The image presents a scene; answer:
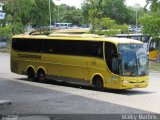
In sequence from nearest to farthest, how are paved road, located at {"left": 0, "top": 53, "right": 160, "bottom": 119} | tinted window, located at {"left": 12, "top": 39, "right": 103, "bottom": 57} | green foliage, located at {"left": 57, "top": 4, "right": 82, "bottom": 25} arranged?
paved road, located at {"left": 0, "top": 53, "right": 160, "bottom": 119} → tinted window, located at {"left": 12, "top": 39, "right": 103, "bottom": 57} → green foliage, located at {"left": 57, "top": 4, "right": 82, "bottom": 25}

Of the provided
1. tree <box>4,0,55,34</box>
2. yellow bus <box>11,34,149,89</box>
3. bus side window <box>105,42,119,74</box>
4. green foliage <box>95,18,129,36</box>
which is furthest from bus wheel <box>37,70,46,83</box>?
tree <box>4,0,55,34</box>

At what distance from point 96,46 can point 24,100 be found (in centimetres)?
736

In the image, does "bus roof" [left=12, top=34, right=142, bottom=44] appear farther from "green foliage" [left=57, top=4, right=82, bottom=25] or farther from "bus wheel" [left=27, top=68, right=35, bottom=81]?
"green foliage" [left=57, top=4, right=82, bottom=25]

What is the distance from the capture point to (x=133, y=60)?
24.7 m

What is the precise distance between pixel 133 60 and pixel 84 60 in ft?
9.24

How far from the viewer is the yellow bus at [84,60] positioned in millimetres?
24484

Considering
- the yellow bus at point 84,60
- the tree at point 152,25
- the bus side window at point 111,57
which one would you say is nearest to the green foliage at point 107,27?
the tree at point 152,25

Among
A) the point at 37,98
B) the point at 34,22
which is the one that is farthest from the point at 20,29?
the point at 37,98

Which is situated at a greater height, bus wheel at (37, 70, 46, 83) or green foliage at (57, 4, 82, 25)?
green foliage at (57, 4, 82, 25)

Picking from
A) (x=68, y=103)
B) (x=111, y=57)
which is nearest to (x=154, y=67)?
(x=111, y=57)

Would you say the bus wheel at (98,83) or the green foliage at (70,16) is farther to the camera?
the green foliage at (70,16)

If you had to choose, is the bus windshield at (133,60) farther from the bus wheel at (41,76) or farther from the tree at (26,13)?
the tree at (26,13)

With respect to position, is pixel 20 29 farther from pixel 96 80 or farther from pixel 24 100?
pixel 24 100

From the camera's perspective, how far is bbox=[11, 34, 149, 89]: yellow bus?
24.5m
